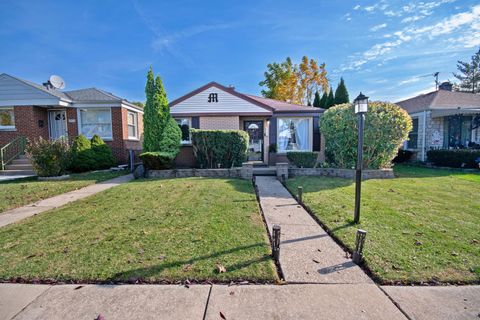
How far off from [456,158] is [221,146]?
40.7 ft

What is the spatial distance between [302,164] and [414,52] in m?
9.23

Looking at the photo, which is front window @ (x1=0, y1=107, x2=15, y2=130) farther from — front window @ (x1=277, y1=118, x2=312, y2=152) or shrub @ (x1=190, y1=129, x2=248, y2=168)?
front window @ (x1=277, y1=118, x2=312, y2=152)

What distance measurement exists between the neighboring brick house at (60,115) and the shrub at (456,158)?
705 inches

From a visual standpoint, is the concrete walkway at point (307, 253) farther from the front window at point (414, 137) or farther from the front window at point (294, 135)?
the front window at point (414, 137)

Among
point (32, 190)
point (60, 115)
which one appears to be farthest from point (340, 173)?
point (60, 115)

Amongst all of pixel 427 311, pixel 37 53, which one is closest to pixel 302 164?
pixel 427 311

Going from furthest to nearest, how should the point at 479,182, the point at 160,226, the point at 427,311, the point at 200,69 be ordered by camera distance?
1. the point at 200,69
2. the point at 479,182
3. the point at 160,226
4. the point at 427,311

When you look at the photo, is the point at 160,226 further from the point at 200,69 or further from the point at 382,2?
the point at 200,69

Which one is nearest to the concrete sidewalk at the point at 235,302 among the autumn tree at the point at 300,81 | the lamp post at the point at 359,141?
the lamp post at the point at 359,141

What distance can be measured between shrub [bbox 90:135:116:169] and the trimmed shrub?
3.66 metres

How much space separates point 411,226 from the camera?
3.75m

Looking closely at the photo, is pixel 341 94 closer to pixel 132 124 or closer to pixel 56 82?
pixel 132 124

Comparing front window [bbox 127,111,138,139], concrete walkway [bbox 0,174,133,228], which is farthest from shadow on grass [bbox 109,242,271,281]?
front window [bbox 127,111,138,139]

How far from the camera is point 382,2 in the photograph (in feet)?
25.7
